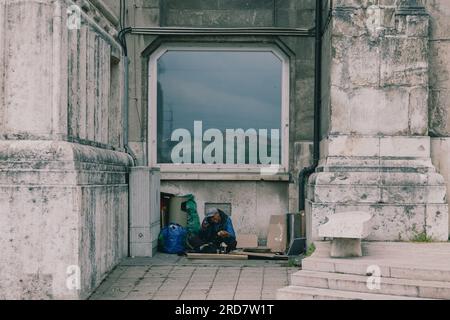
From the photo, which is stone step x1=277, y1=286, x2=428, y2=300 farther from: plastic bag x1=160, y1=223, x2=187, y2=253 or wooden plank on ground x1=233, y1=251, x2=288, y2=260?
plastic bag x1=160, y1=223, x2=187, y2=253

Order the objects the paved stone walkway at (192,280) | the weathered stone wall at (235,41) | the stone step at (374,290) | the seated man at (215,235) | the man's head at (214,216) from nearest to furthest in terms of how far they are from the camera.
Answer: the stone step at (374,290) < the paved stone walkway at (192,280) < the seated man at (215,235) < the man's head at (214,216) < the weathered stone wall at (235,41)

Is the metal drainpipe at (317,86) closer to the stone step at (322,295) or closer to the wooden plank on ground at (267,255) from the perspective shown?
the wooden plank on ground at (267,255)

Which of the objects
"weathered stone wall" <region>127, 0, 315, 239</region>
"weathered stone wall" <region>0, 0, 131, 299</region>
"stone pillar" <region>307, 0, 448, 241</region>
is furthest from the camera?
"weathered stone wall" <region>127, 0, 315, 239</region>

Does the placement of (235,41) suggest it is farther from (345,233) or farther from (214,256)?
(345,233)

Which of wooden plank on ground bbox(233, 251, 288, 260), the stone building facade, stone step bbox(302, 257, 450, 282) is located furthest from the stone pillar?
stone step bbox(302, 257, 450, 282)

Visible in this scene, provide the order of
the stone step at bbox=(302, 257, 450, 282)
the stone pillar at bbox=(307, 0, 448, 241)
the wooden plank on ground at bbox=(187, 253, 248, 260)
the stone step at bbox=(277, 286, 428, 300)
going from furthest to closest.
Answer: the wooden plank on ground at bbox=(187, 253, 248, 260) < the stone pillar at bbox=(307, 0, 448, 241) < the stone step at bbox=(302, 257, 450, 282) < the stone step at bbox=(277, 286, 428, 300)

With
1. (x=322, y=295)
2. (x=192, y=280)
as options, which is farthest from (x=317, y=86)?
(x=322, y=295)

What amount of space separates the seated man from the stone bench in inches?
161

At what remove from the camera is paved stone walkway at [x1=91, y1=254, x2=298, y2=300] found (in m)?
9.57

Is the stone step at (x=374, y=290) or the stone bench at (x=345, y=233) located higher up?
the stone bench at (x=345, y=233)

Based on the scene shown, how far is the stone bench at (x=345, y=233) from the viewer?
350 inches

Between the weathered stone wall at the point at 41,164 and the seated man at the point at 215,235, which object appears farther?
the seated man at the point at 215,235

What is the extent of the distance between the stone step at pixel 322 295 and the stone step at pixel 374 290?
0.29 feet

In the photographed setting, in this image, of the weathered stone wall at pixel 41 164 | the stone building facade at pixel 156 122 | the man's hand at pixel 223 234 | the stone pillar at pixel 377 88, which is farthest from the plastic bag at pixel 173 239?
the weathered stone wall at pixel 41 164
